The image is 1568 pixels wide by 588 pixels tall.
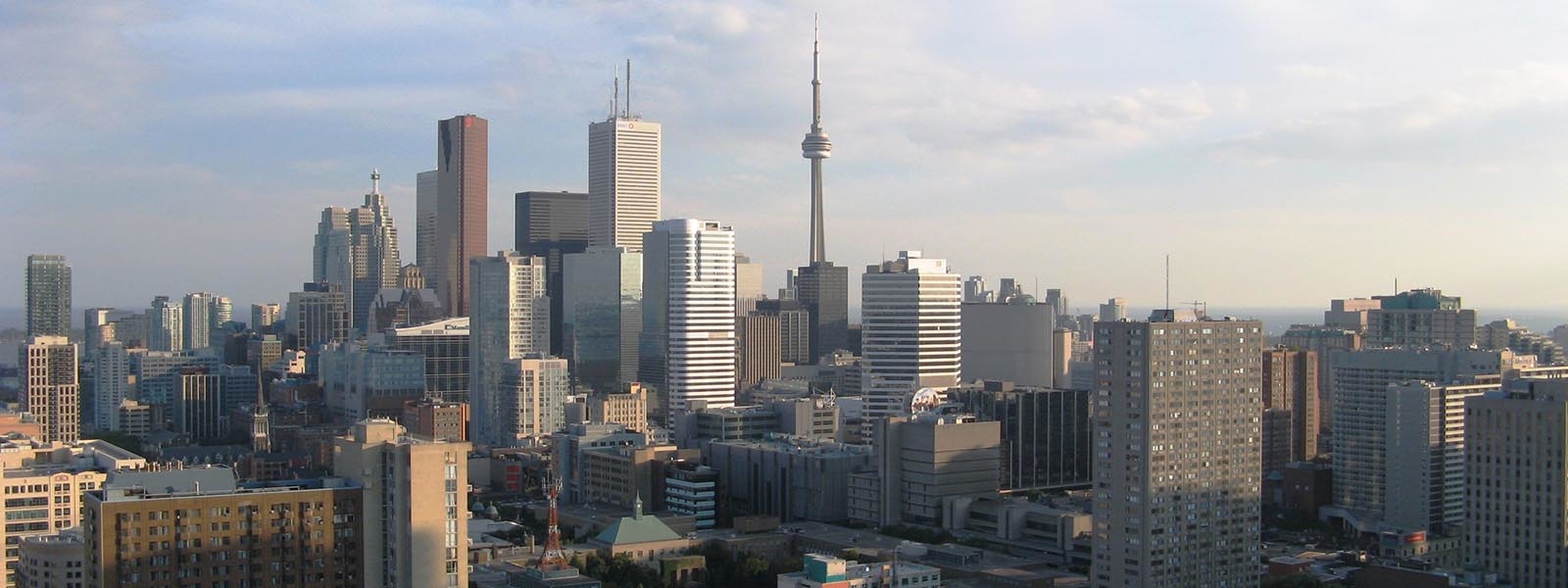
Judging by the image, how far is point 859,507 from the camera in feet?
232

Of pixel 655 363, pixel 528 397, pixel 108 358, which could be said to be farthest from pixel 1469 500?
pixel 108 358

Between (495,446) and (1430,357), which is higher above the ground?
(1430,357)

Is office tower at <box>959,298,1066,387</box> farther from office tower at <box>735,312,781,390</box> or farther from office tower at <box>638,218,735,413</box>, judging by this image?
office tower at <box>735,312,781,390</box>

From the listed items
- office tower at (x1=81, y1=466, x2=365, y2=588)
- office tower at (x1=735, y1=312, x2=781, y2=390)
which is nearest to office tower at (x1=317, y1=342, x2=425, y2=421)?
office tower at (x1=735, y1=312, x2=781, y2=390)

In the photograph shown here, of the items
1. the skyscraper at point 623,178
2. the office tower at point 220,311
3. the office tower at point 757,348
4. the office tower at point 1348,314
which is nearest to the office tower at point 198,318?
the office tower at point 220,311

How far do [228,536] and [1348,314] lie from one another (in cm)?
9995

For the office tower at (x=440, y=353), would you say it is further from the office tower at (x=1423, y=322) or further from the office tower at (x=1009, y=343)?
the office tower at (x=1423, y=322)

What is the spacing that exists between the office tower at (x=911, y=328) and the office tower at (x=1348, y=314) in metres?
30.6

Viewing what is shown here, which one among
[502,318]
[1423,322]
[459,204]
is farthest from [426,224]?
[1423,322]

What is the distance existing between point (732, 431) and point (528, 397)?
24977 millimetres

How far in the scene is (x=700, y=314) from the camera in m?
108

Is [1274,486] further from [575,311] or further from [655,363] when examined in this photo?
[575,311]

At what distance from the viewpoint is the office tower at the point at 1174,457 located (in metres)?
47.0

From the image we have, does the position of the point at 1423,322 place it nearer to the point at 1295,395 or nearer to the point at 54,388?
the point at 1295,395
